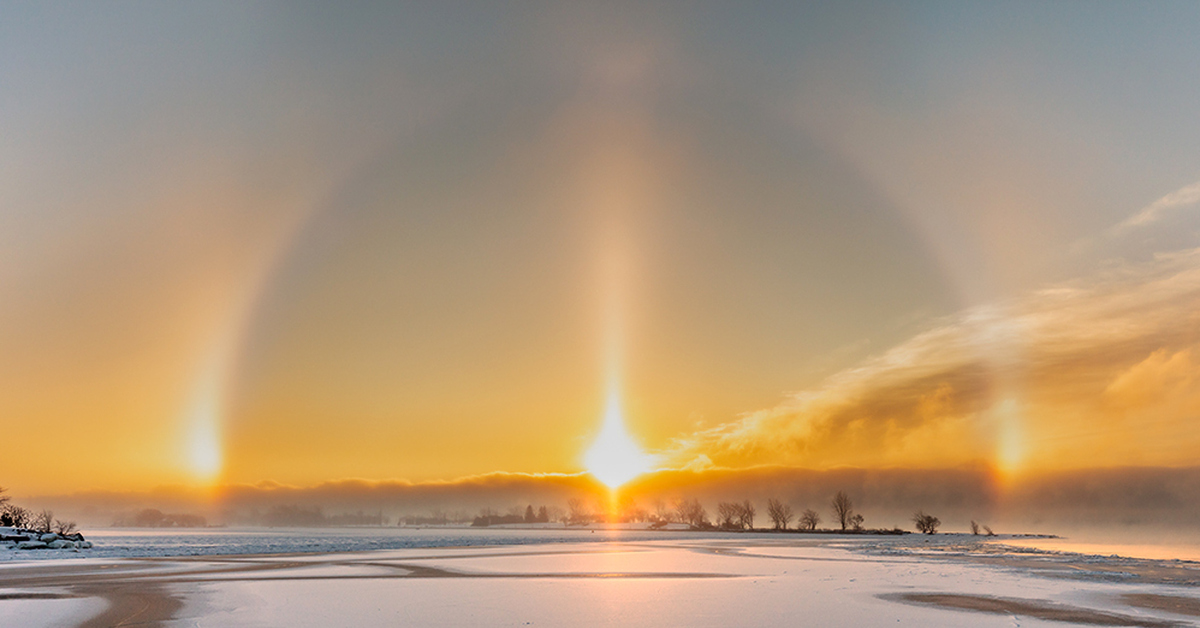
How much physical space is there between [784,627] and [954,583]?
23.7 metres

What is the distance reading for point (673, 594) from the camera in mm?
35188

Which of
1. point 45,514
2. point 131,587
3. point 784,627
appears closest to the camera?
point 784,627

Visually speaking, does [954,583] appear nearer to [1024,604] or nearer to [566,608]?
[1024,604]

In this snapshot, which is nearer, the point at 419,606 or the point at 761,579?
the point at 419,606

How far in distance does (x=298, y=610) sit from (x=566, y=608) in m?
10.5

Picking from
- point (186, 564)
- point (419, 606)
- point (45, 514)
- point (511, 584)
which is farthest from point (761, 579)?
point (45, 514)

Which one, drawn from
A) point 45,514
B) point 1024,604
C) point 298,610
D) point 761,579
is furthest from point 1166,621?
point 45,514

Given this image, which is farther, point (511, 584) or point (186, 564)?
point (186, 564)

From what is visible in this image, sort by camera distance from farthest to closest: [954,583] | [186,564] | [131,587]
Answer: [186,564] → [954,583] → [131,587]

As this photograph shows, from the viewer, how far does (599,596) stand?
3472 centimetres

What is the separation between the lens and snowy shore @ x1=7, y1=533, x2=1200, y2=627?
87.9 ft

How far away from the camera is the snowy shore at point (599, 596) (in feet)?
87.9

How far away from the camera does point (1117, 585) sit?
42094 mm

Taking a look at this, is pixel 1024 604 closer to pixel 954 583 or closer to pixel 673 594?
pixel 954 583
